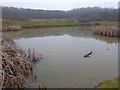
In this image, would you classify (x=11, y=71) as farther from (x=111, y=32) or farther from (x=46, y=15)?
(x=46, y=15)

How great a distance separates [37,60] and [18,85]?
2.57m

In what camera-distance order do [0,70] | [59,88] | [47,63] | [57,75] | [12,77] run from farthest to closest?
1. [47,63]
2. [57,75]
3. [59,88]
4. [12,77]
5. [0,70]

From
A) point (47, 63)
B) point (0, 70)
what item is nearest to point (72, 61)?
point (47, 63)

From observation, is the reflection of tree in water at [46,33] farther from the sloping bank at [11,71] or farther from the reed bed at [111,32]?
the sloping bank at [11,71]

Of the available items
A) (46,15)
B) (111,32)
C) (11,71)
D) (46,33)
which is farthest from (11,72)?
(46,15)

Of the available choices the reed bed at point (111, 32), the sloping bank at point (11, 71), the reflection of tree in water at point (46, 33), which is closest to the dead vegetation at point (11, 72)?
the sloping bank at point (11, 71)

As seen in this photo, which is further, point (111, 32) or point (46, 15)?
point (46, 15)

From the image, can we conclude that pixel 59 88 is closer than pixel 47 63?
Yes

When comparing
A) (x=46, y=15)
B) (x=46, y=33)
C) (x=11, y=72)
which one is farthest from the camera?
(x=46, y=15)

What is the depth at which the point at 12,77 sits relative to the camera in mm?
4062

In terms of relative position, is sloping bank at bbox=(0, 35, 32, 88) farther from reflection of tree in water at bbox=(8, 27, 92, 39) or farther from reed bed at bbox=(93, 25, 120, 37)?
reed bed at bbox=(93, 25, 120, 37)

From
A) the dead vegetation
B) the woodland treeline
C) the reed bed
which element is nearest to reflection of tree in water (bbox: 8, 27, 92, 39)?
the reed bed

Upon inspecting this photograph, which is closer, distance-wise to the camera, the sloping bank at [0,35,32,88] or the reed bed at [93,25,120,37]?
the sloping bank at [0,35,32,88]

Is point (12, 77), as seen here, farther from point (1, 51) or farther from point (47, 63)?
point (47, 63)
